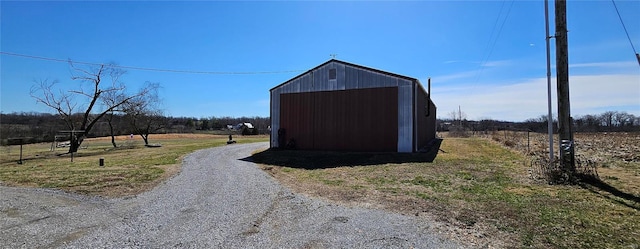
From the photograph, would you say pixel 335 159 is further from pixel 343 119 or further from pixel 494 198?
pixel 494 198

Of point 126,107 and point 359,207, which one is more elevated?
point 126,107

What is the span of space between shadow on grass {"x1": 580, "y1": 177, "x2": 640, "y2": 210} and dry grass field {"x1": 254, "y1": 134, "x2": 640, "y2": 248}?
15mm

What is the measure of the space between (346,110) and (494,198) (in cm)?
1061

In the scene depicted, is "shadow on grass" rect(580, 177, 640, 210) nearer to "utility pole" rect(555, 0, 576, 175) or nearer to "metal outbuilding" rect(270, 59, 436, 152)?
"utility pole" rect(555, 0, 576, 175)

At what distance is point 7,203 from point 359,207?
696 cm

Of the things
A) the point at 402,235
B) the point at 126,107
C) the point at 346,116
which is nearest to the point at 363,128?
the point at 346,116

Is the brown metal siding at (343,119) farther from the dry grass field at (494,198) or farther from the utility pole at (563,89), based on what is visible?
the utility pole at (563,89)

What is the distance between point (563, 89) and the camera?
8.40 metres

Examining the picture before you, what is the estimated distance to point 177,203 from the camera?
642 cm

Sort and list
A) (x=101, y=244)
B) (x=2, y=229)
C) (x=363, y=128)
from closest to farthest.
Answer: (x=101, y=244)
(x=2, y=229)
(x=363, y=128)

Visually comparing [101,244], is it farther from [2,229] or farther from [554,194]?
[554,194]

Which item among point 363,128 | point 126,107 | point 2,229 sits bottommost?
point 2,229

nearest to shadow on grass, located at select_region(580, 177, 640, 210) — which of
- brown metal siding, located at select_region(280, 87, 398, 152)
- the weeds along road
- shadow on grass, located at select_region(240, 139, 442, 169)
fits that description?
the weeds along road

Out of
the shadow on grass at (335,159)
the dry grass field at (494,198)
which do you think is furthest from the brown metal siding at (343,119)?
the dry grass field at (494,198)
